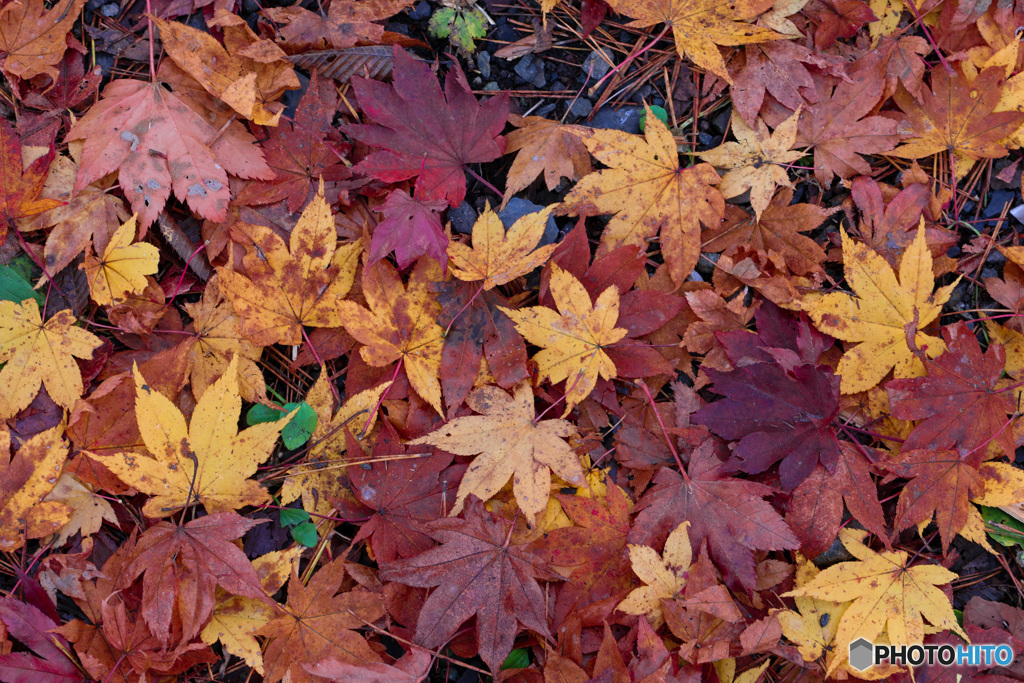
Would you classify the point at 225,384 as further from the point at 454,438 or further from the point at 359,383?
the point at 454,438

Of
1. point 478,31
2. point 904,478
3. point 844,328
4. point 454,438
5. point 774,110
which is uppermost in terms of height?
point 478,31

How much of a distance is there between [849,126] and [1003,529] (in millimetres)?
1362

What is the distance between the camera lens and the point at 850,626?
173cm

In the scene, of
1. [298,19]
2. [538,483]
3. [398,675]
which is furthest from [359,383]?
[298,19]

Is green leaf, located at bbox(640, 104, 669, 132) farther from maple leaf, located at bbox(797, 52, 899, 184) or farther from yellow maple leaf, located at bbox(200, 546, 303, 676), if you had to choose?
yellow maple leaf, located at bbox(200, 546, 303, 676)

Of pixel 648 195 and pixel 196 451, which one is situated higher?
pixel 648 195

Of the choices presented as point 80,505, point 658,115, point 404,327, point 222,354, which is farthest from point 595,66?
point 80,505

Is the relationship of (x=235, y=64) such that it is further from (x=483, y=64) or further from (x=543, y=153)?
(x=543, y=153)

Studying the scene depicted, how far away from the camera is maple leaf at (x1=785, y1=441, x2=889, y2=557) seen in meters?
1.75

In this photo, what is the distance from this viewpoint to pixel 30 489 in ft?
5.91

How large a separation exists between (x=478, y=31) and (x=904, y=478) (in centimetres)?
197

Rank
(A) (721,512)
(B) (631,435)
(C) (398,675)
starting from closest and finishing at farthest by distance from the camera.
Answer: (C) (398,675)
(A) (721,512)
(B) (631,435)

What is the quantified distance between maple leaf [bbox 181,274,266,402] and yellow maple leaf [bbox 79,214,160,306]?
0.22m

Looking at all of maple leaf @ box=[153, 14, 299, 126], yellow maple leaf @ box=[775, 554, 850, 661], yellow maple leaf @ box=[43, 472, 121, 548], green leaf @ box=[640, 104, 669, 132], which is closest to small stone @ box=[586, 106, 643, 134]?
green leaf @ box=[640, 104, 669, 132]
